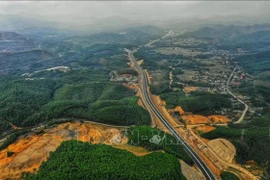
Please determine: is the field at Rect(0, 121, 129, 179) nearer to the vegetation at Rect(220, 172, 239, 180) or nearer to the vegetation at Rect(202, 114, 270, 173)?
the vegetation at Rect(220, 172, 239, 180)

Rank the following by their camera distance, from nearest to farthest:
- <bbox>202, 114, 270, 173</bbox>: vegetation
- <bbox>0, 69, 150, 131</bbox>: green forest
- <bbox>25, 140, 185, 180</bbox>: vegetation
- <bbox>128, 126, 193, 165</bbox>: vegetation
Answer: <bbox>25, 140, 185, 180</bbox>: vegetation
<bbox>128, 126, 193, 165</bbox>: vegetation
<bbox>202, 114, 270, 173</bbox>: vegetation
<bbox>0, 69, 150, 131</bbox>: green forest

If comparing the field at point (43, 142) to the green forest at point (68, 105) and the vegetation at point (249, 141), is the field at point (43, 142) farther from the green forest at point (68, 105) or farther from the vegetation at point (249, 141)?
the vegetation at point (249, 141)

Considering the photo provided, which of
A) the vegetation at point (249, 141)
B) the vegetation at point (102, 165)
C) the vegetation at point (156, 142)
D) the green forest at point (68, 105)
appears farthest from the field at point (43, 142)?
the vegetation at point (249, 141)

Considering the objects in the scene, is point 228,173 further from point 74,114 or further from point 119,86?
point 119,86

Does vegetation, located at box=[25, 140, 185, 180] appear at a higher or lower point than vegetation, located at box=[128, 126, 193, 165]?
higher

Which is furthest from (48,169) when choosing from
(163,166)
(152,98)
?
(152,98)

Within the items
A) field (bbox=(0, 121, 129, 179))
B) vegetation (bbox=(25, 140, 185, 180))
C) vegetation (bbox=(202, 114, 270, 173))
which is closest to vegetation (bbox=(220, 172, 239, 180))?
vegetation (bbox=(202, 114, 270, 173))
